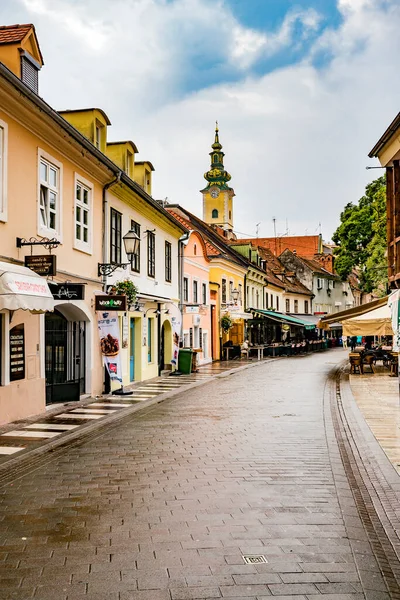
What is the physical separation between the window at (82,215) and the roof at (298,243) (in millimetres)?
58224

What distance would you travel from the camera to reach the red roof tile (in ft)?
40.5

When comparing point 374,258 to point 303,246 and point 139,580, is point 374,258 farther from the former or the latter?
point 303,246

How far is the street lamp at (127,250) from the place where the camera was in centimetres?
1527

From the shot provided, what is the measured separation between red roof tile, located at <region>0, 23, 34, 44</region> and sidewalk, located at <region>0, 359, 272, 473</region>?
7.86 metres

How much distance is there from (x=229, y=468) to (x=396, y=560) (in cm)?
319

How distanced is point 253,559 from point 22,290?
676 cm

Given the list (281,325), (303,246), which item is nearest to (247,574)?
(281,325)

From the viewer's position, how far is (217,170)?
76312 mm

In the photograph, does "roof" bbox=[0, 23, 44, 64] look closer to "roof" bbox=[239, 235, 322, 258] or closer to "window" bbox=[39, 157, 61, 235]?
"window" bbox=[39, 157, 61, 235]

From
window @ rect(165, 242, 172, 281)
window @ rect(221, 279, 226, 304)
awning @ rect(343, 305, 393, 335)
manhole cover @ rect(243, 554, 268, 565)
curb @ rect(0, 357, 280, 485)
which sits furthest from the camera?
window @ rect(221, 279, 226, 304)

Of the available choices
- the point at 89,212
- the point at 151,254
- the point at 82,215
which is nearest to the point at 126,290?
the point at 89,212

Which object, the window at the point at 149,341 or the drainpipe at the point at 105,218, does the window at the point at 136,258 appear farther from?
the drainpipe at the point at 105,218

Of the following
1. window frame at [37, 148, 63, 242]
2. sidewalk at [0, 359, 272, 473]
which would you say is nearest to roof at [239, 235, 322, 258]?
sidewalk at [0, 359, 272, 473]

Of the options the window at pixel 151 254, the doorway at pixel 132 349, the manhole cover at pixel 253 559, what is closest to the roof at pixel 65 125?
the window at pixel 151 254
